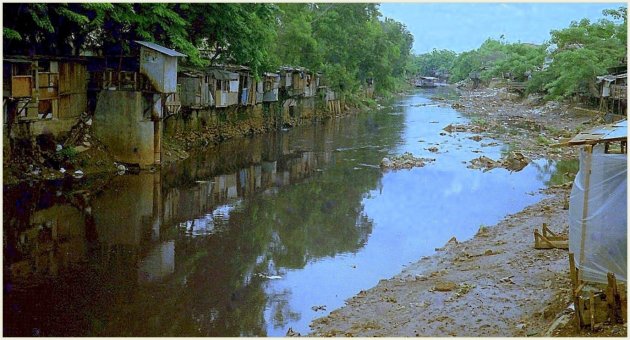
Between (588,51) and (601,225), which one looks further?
(588,51)

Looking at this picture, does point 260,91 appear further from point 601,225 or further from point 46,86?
point 601,225

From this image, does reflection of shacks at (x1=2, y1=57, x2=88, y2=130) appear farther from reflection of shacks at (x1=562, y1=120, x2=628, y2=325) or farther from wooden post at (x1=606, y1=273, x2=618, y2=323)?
wooden post at (x1=606, y1=273, x2=618, y2=323)

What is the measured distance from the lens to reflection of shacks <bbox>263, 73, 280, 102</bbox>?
38184mm

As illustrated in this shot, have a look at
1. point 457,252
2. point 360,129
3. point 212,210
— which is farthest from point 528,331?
point 360,129

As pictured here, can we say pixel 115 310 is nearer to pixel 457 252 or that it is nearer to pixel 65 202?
pixel 457 252

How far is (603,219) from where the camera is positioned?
27.7 ft

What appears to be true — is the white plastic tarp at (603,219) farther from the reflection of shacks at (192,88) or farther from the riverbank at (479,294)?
the reflection of shacks at (192,88)

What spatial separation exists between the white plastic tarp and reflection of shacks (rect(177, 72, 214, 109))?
22.2m

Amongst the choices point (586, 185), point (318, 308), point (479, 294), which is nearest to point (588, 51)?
point (479, 294)

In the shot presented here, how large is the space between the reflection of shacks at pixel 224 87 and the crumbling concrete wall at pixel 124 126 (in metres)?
7.70

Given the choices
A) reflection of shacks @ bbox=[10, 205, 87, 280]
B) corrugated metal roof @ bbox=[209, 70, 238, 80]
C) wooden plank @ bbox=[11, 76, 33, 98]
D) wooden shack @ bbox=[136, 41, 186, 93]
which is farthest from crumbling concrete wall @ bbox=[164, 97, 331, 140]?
reflection of shacks @ bbox=[10, 205, 87, 280]

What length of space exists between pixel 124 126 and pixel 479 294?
15.6 meters

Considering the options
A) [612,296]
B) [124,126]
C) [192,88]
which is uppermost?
[192,88]

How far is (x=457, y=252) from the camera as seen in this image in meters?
14.8
